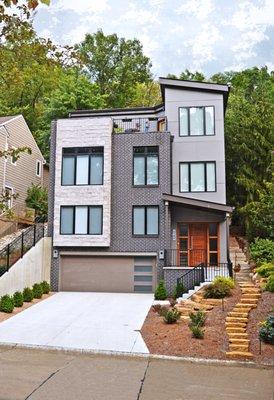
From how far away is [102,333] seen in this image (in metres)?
13.3

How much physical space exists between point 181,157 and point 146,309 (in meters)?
9.41

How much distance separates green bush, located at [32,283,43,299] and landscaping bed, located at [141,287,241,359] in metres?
6.28

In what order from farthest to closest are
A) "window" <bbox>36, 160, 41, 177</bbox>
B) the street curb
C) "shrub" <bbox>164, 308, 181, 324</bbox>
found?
"window" <bbox>36, 160, 41, 177</bbox>
"shrub" <bbox>164, 308, 181, 324</bbox>
the street curb

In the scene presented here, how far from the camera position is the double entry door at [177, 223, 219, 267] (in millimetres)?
22141

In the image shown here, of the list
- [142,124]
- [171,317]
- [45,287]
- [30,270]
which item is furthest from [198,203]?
[30,270]


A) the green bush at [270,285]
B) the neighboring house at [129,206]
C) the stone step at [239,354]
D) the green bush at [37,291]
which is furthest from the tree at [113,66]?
the stone step at [239,354]

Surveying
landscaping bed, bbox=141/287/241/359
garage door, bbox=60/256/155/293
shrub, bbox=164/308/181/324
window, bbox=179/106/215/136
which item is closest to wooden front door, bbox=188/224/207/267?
garage door, bbox=60/256/155/293

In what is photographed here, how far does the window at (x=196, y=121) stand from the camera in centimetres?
2330

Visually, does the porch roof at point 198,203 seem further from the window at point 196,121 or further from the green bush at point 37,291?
the green bush at point 37,291

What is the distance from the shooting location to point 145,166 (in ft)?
73.4

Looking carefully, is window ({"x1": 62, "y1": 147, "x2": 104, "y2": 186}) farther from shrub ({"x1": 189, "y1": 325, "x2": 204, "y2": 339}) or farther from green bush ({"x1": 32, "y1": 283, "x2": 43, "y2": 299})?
shrub ({"x1": 189, "y1": 325, "x2": 204, "y2": 339})

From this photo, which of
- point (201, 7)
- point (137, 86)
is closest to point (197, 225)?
point (201, 7)

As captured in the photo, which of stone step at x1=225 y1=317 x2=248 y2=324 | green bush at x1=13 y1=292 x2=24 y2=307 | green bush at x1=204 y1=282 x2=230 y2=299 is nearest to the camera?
stone step at x1=225 y1=317 x2=248 y2=324

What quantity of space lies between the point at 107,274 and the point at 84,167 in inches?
222
